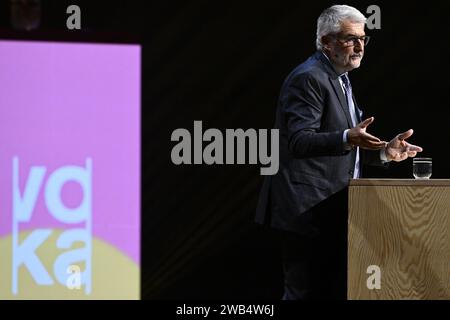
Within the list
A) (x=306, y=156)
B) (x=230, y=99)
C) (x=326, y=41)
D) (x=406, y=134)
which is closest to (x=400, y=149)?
(x=406, y=134)

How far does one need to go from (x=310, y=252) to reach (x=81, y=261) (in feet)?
3.66

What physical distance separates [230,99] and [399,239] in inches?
58.3

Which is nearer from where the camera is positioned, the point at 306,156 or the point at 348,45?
the point at 306,156

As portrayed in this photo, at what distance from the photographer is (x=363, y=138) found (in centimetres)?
256

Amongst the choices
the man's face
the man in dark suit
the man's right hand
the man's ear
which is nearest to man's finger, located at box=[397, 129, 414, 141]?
the man in dark suit

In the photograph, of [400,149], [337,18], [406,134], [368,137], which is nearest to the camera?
[368,137]

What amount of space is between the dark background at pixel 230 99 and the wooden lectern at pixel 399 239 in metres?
1.30

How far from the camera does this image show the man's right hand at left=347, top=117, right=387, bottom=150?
2541 mm

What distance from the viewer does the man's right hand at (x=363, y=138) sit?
254cm

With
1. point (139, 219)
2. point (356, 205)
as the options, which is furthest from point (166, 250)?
point (356, 205)

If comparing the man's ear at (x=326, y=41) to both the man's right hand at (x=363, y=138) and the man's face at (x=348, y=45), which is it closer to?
the man's face at (x=348, y=45)

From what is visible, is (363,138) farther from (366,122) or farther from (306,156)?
(306,156)
